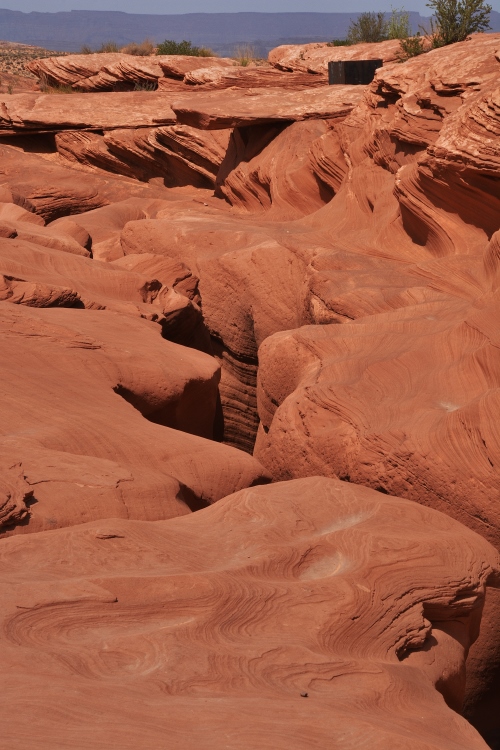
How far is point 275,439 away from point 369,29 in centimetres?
1860

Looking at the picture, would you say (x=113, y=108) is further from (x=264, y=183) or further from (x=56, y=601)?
(x=56, y=601)

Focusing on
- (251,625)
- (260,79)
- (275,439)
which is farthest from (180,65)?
(251,625)

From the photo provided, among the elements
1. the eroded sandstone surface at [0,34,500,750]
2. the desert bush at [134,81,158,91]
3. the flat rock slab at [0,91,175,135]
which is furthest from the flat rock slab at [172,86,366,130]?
the desert bush at [134,81,158,91]

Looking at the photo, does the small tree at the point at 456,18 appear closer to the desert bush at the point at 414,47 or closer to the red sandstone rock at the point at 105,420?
the desert bush at the point at 414,47

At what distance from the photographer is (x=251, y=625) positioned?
12.5ft

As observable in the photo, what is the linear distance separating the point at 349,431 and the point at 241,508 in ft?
4.62

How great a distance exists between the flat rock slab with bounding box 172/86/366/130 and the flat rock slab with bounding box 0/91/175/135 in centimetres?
263

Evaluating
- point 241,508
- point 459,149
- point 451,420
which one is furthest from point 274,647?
point 459,149

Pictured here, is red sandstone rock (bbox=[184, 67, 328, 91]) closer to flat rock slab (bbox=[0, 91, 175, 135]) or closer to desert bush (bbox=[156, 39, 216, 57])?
flat rock slab (bbox=[0, 91, 175, 135])

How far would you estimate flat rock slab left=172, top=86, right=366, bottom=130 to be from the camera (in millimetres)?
12758

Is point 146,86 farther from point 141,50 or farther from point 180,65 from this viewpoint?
point 141,50

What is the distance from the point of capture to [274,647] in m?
3.61

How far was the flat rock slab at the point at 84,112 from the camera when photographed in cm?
1591

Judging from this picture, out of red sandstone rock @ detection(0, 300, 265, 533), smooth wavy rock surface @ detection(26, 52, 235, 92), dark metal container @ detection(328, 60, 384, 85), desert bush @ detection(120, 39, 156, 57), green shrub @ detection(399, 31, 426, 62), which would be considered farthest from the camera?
desert bush @ detection(120, 39, 156, 57)
